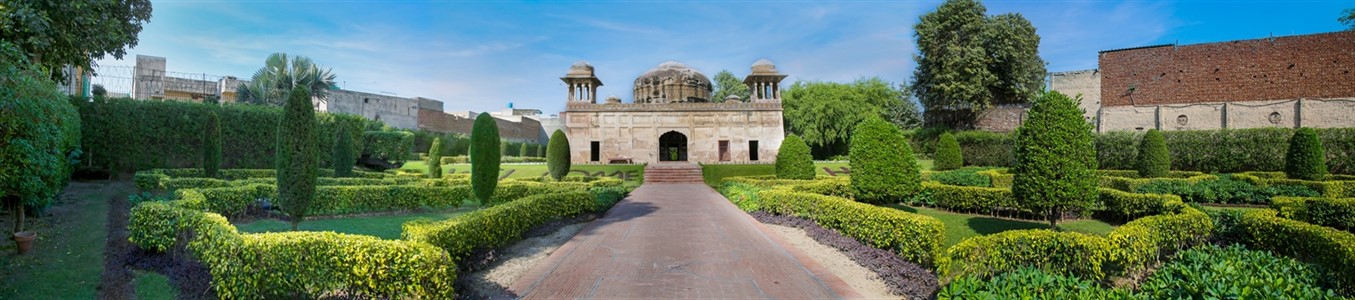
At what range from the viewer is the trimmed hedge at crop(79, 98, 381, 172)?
1797cm

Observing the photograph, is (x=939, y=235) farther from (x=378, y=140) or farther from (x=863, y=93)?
(x=863, y=93)

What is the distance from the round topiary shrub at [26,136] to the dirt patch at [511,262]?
607 cm

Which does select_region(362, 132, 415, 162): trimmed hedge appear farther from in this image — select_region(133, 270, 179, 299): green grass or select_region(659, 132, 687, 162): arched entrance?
select_region(133, 270, 179, 299): green grass

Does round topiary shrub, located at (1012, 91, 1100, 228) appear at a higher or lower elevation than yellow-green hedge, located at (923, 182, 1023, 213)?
higher

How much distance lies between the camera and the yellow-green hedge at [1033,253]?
5773mm

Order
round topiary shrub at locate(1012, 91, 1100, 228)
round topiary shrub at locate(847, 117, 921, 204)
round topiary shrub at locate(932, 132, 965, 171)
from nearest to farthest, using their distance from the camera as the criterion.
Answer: round topiary shrub at locate(1012, 91, 1100, 228) < round topiary shrub at locate(847, 117, 921, 204) < round topiary shrub at locate(932, 132, 965, 171)

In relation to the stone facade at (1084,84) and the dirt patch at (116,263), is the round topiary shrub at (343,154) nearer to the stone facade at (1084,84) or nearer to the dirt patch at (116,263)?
the dirt patch at (116,263)

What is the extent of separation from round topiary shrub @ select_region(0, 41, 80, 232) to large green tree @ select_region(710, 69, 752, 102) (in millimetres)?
50449

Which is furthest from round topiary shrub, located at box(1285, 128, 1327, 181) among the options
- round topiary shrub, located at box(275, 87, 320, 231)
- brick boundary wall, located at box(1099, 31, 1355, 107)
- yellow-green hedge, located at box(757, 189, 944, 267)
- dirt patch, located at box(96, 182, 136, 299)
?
dirt patch, located at box(96, 182, 136, 299)

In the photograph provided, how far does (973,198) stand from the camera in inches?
508

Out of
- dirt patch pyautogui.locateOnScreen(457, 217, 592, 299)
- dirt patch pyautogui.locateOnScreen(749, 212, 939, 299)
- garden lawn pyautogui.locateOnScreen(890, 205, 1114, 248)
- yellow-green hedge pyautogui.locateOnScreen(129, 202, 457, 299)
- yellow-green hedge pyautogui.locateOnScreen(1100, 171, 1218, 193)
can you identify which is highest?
yellow-green hedge pyautogui.locateOnScreen(1100, 171, 1218, 193)

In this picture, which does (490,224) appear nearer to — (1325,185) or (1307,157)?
(1325,185)

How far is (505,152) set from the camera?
1801 inches

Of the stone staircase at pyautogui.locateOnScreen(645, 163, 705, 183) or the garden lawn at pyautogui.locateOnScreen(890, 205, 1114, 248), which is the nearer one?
the garden lawn at pyautogui.locateOnScreen(890, 205, 1114, 248)
